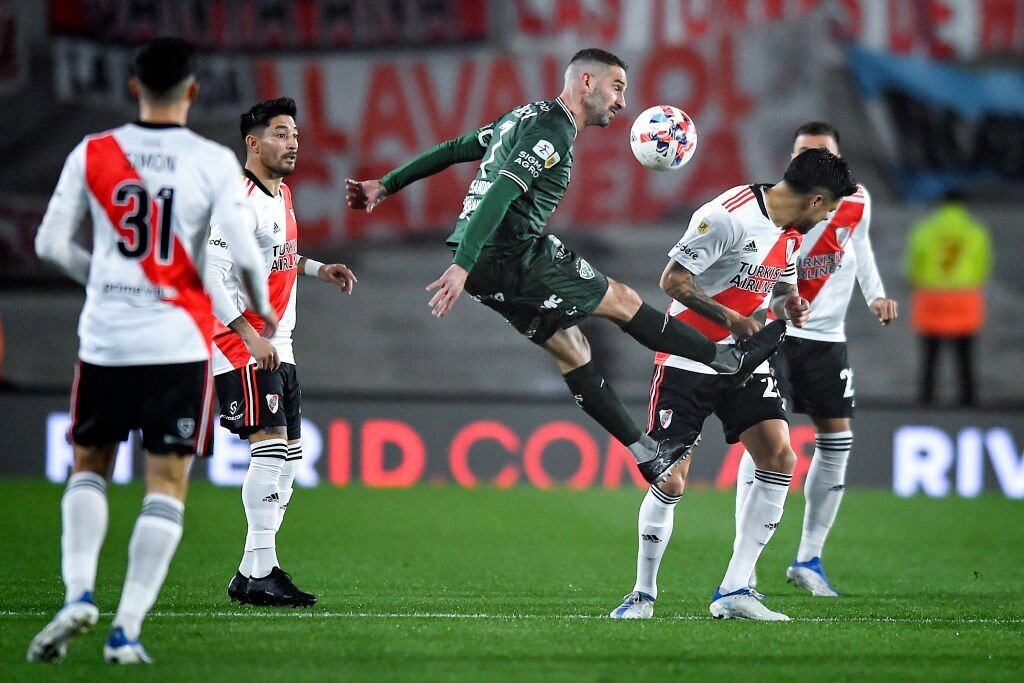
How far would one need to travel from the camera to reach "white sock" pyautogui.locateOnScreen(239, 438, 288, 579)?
243 inches

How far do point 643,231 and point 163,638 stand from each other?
10.8m

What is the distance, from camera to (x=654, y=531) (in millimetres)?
5996

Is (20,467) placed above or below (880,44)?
below

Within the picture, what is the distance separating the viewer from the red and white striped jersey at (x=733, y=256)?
5.89 metres

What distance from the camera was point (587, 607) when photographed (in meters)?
6.16

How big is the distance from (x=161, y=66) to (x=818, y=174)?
2.62 m

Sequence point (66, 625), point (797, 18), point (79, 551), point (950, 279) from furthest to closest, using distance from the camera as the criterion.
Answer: point (797, 18)
point (950, 279)
point (79, 551)
point (66, 625)

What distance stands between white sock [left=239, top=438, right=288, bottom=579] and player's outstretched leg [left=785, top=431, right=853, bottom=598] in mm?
2539

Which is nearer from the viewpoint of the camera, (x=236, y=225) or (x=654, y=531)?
(x=236, y=225)

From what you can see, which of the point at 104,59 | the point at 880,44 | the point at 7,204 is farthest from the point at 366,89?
the point at 880,44

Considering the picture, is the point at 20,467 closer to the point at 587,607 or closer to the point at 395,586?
the point at 395,586

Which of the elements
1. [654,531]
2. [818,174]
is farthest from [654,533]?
[818,174]

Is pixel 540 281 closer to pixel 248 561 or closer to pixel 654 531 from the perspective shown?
pixel 654 531

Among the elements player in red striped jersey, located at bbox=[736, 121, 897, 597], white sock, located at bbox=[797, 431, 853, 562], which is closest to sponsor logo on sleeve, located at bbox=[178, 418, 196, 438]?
player in red striped jersey, located at bbox=[736, 121, 897, 597]
